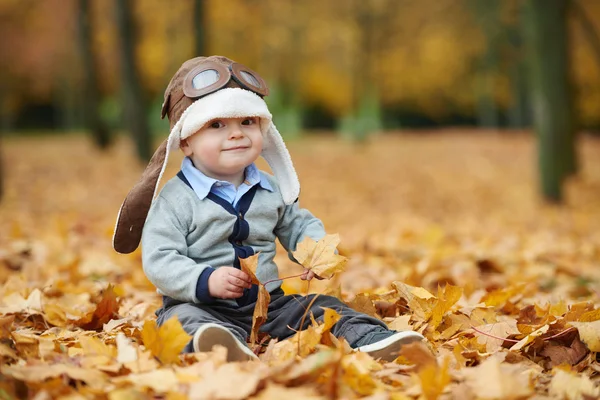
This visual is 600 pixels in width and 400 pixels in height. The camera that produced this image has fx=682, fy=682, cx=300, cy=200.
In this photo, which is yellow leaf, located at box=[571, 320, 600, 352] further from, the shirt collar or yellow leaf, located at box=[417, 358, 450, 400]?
the shirt collar

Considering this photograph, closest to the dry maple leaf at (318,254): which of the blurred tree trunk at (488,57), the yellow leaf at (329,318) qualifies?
the yellow leaf at (329,318)

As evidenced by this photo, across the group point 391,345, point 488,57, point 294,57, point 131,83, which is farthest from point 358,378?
point 294,57

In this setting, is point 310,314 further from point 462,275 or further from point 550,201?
point 550,201

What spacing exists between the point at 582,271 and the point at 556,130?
14.7 feet

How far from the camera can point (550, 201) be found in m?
8.68

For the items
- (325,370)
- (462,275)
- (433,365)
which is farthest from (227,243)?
(462,275)

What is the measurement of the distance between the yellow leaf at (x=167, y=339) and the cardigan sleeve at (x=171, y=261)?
10.4 inches

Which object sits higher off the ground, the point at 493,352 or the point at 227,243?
the point at 227,243

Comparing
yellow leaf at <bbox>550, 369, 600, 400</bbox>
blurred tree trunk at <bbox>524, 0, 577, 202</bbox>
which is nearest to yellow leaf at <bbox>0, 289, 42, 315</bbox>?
yellow leaf at <bbox>550, 369, 600, 400</bbox>

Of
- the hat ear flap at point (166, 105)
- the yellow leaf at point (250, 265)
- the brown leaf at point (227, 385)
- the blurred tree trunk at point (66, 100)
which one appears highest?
the hat ear flap at point (166, 105)

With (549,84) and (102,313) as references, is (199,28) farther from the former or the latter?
(102,313)

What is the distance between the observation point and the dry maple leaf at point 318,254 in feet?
7.35

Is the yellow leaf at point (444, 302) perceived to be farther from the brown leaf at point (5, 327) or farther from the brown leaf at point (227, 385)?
the brown leaf at point (5, 327)

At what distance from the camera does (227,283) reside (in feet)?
7.08
